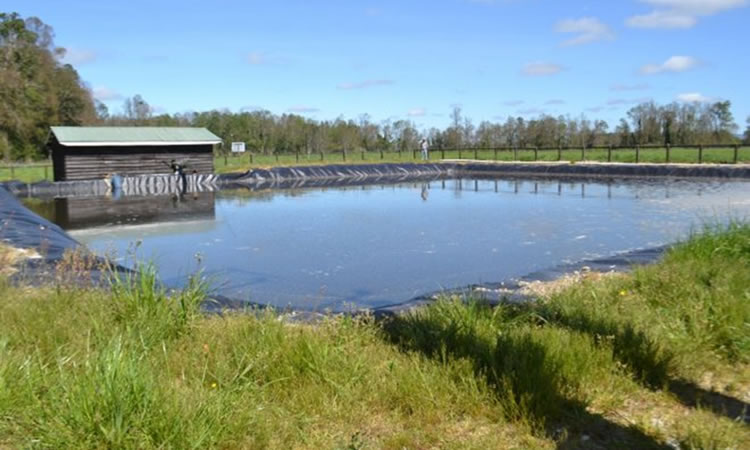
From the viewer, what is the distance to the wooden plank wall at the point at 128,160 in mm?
22391

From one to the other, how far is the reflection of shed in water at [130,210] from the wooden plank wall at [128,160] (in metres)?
3.10

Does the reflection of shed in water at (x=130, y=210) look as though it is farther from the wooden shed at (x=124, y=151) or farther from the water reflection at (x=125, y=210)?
the wooden shed at (x=124, y=151)

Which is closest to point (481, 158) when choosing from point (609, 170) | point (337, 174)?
point (337, 174)

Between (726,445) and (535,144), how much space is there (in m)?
41.4

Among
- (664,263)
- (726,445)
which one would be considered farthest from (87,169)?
(726,445)

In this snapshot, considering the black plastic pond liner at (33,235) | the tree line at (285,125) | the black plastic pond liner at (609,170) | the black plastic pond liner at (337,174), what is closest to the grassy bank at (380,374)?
the black plastic pond liner at (33,235)

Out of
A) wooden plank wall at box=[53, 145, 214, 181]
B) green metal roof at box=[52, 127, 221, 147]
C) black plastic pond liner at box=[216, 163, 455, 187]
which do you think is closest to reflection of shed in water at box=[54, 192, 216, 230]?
wooden plank wall at box=[53, 145, 214, 181]

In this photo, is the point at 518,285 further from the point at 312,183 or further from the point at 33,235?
the point at 312,183

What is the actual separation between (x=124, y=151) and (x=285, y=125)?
77.9 ft

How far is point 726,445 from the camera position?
254 cm

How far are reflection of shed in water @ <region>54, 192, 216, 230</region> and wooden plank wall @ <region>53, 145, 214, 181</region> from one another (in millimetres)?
3104

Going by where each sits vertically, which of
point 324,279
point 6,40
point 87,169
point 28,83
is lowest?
point 324,279

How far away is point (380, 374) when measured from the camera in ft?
10.9

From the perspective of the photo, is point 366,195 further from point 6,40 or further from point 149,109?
point 149,109
